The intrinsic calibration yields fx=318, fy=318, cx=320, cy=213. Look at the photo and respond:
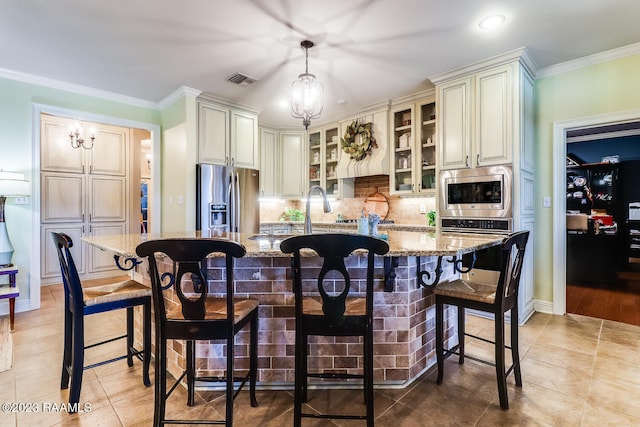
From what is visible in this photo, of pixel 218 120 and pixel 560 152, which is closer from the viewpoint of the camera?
pixel 560 152

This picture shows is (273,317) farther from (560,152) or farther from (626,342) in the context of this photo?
(560,152)

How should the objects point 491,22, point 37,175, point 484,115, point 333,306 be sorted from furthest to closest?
1. point 37,175
2. point 484,115
3. point 491,22
4. point 333,306

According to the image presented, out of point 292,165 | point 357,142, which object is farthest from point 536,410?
point 292,165

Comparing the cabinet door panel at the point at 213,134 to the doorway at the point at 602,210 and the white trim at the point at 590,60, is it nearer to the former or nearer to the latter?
the white trim at the point at 590,60

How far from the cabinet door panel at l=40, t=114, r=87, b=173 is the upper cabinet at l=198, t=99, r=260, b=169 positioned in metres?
2.43

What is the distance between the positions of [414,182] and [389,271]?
8.21ft

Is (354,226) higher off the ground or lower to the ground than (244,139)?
lower

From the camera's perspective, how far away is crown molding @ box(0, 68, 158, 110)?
11.1 feet

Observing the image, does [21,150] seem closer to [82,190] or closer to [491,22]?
[82,190]

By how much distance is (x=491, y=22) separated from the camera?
2482mm

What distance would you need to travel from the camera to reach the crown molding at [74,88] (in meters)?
3.38

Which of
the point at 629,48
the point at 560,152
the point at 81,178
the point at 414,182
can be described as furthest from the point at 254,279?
the point at 81,178

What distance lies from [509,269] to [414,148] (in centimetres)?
254

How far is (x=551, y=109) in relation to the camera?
10.9 feet
